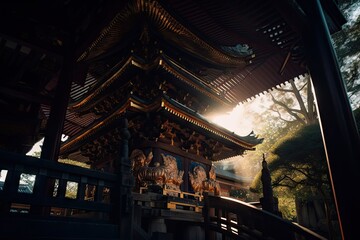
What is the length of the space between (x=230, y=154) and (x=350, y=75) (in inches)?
531

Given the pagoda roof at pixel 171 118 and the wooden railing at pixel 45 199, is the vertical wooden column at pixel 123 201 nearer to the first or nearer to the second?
the wooden railing at pixel 45 199

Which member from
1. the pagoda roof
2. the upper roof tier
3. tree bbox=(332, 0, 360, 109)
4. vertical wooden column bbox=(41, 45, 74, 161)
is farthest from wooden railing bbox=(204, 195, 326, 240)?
tree bbox=(332, 0, 360, 109)

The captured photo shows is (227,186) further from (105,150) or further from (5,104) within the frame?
(5,104)

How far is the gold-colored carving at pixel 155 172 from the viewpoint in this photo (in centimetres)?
728

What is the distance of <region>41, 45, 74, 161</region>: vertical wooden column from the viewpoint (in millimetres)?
5566

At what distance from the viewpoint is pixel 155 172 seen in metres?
7.30

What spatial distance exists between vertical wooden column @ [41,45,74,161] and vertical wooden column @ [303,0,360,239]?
17.4ft

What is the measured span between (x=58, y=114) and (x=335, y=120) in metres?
5.63

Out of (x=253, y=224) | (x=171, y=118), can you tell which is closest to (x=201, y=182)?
(x=171, y=118)

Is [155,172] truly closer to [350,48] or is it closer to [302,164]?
[302,164]

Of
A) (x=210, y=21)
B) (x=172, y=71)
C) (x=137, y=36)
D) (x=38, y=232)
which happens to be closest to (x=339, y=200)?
(x=38, y=232)

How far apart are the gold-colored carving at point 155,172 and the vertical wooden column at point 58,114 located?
2490 mm

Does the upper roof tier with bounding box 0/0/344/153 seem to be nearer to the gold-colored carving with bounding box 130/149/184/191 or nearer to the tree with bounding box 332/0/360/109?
the gold-colored carving with bounding box 130/149/184/191

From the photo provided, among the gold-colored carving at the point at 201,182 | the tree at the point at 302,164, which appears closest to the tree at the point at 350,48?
the tree at the point at 302,164
